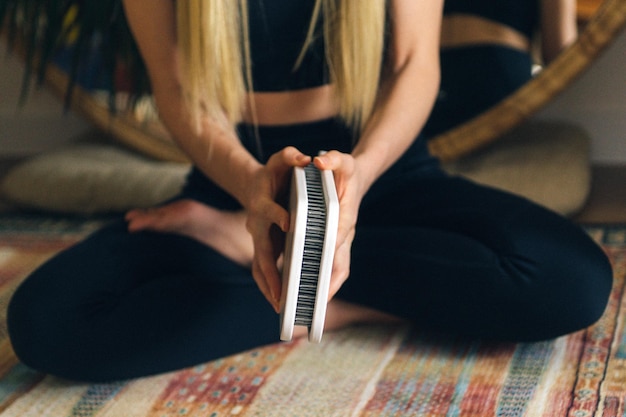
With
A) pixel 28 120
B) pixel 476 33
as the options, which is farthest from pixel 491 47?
pixel 28 120

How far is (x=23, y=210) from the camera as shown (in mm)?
1663

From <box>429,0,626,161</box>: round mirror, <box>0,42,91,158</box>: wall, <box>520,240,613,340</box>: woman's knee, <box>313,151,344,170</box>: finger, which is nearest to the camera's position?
<box>313,151,344,170</box>: finger

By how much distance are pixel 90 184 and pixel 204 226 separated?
641 millimetres

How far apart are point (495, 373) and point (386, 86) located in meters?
0.37

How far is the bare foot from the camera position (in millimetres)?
1046

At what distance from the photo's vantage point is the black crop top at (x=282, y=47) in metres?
1.05

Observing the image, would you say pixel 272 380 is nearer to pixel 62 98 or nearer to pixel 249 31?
pixel 249 31

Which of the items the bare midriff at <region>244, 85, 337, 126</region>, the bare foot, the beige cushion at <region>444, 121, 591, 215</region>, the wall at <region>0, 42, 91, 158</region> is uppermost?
the bare midriff at <region>244, 85, 337, 126</region>

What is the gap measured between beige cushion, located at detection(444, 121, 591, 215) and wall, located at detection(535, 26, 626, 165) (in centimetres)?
5

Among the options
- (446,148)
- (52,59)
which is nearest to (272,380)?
(446,148)

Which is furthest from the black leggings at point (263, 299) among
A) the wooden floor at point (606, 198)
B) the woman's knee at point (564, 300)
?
the wooden floor at point (606, 198)

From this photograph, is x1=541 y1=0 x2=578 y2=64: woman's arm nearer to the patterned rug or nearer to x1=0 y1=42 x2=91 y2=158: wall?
the patterned rug

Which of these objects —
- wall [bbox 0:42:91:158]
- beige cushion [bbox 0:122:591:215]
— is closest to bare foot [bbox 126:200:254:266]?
beige cushion [bbox 0:122:591:215]

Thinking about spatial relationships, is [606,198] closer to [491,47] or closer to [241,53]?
[491,47]
